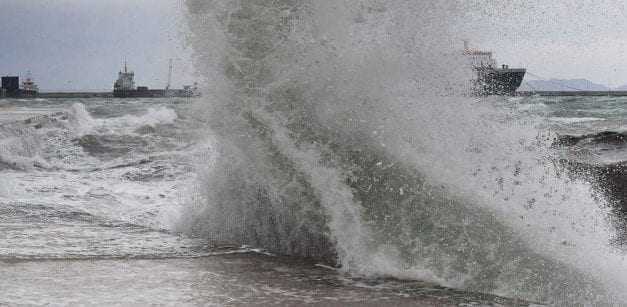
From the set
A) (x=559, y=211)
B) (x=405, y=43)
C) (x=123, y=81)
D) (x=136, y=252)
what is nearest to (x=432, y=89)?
(x=405, y=43)

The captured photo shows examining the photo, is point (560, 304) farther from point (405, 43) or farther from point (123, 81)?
point (123, 81)

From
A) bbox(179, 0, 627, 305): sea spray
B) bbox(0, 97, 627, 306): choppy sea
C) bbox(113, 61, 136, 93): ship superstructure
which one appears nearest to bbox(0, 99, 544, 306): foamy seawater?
bbox(0, 97, 627, 306): choppy sea

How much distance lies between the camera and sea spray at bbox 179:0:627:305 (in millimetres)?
3983

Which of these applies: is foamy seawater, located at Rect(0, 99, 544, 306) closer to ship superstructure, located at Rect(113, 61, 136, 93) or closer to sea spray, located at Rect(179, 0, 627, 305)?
sea spray, located at Rect(179, 0, 627, 305)

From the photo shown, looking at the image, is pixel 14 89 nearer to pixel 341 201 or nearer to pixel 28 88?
pixel 28 88

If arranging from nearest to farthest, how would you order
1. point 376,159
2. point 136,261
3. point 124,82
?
point 136,261
point 376,159
point 124,82

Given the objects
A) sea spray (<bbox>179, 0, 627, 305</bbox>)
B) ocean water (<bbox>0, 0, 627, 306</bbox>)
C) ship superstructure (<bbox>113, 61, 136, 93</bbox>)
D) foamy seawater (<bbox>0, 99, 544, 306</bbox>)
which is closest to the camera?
foamy seawater (<bbox>0, 99, 544, 306</bbox>)

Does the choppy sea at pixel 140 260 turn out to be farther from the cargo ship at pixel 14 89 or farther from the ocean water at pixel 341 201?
the cargo ship at pixel 14 89

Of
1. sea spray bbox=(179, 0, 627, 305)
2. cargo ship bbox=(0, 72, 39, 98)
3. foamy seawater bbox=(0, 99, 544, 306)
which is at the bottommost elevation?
foamy seawater bbox=(0, 99, 544, 306)

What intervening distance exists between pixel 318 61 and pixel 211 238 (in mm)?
1515

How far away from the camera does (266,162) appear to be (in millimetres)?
4637

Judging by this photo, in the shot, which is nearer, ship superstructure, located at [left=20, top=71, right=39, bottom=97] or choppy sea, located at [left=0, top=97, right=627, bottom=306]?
choppy sea, located at [left=0, top=97, right=627, bottom=306]

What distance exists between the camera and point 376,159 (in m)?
4.47

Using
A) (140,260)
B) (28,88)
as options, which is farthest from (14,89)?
(140,260)
